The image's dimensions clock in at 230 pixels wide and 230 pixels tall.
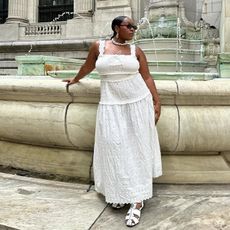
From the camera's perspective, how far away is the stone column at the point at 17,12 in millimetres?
15937

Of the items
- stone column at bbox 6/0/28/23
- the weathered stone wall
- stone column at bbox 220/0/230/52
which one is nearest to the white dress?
the weathered stone wall

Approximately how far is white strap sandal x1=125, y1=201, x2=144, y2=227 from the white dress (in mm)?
52

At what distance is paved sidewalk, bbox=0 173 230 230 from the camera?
2.44 m

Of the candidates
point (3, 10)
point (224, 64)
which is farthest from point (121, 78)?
point (3, 10)

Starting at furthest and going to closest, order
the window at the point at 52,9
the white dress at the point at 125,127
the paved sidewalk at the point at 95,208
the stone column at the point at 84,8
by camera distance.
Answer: the window at the point at 52,9
the stone column at the point at 84,8
the white dress at the point at 125,127
the paved sidewalk at the point at 95,208

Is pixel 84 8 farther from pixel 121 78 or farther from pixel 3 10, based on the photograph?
pixel 121 78

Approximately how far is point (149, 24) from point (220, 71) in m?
4.19

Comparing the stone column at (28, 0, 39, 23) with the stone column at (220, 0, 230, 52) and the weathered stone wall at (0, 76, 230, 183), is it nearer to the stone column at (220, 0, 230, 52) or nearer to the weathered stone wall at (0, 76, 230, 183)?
the stone column at (220, 0, 230, 52)

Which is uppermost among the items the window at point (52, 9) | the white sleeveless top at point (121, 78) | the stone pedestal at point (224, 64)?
the window at point (52, 9)

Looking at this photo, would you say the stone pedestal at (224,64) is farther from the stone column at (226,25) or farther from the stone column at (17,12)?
the stone column at (17,12)

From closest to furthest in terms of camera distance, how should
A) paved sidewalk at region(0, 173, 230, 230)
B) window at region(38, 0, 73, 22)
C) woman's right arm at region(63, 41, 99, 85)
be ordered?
paved sidewalk at region(0, 173, 230, 230) < woman's right arm at region(63, 41, 99, 85) < window at region(38, 0, 73, 22)

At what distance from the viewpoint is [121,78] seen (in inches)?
101

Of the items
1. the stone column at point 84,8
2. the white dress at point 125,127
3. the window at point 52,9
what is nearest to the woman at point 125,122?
the white dress at point 125,127

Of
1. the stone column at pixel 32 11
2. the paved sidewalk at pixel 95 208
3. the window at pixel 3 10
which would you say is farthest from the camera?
the window at pixel 3 10
